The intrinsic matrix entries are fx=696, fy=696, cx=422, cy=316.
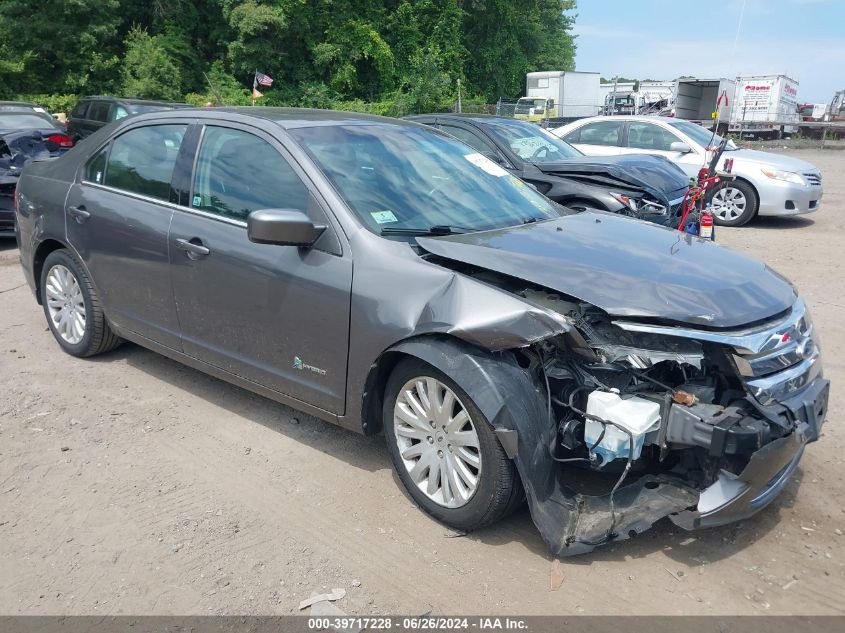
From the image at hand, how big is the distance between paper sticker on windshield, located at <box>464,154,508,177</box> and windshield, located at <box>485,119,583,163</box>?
3.96m

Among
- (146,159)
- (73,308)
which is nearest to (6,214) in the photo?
(73,308)

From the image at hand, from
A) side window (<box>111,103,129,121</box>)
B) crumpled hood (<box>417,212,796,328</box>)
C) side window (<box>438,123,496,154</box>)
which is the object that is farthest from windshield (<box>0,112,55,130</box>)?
crumpled hood (<box>417,212,796,328</box>)

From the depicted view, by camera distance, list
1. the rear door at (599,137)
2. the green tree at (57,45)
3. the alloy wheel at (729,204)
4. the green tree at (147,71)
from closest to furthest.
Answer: the alloy wheel at (729,204) → the rear door at (599,137) → the green tree at (57,45) → the green tree at (147,71)

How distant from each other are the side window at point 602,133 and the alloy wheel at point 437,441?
9077 millimetres

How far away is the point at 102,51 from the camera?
30.1 metres

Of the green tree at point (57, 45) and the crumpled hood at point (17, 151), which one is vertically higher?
the green tree at point (57, 45)

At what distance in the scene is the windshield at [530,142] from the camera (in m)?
8.38

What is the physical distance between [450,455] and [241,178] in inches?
75.7

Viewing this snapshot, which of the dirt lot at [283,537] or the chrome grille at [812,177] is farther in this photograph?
the chrome grille at [812,177]

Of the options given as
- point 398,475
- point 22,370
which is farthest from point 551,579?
point 22,370

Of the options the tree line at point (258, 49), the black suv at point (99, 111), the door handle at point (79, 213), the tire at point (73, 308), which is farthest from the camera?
the tree line at point (258, 49)

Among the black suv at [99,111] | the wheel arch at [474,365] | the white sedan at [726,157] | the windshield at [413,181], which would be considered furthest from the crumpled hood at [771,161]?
the black suv at [99,111]

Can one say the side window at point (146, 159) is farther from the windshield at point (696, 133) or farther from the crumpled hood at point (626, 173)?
the windshield at point (696, 133)

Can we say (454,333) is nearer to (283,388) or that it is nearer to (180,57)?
(283,388)
